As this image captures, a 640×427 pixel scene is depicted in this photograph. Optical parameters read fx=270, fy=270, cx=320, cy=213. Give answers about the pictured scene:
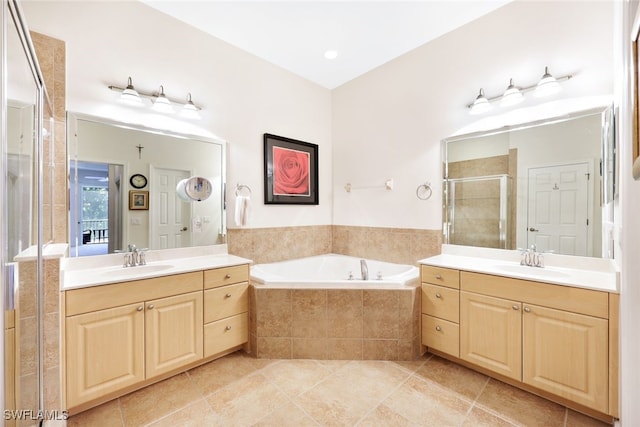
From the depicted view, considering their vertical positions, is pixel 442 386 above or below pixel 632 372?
below

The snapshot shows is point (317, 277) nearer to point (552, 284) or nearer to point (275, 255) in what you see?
point (275, 255)

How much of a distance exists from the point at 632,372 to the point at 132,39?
357 cm

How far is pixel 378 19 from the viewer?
7.64ft

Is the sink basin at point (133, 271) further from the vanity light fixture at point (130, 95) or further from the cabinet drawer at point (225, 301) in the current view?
the vanity light fixture at point (130, 95)

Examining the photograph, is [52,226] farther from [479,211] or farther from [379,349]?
[479,211]

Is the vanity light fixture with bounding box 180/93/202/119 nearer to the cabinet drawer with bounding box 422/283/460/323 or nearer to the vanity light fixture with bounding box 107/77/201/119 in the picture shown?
the vanity light fixture with bounding box 107/77/201/119

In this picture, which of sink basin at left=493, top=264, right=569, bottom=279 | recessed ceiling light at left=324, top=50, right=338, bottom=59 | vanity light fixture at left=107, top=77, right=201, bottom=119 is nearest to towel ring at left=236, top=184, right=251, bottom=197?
vanity light fixture at left=107, top=77, right=201, bottom=119

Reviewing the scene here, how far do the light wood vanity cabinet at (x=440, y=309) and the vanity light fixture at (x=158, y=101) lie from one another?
2.42 m

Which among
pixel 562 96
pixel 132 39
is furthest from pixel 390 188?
pixel 132 39

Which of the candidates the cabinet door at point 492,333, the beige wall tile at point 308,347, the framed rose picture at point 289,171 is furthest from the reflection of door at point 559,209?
the framed rose picture at point 289,171

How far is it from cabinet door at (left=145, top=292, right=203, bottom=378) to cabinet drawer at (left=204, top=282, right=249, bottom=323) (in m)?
0.06

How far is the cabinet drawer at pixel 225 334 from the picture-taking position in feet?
6.81

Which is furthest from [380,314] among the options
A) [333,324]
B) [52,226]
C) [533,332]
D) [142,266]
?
[52,226]

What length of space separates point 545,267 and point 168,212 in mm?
3022
